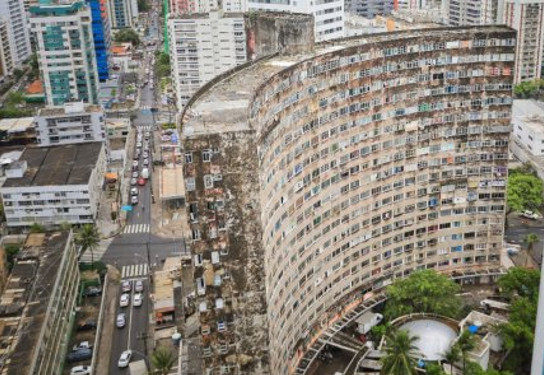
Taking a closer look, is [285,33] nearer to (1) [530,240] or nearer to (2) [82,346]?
(2) [82,346]

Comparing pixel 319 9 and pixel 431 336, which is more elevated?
pixel 319 9

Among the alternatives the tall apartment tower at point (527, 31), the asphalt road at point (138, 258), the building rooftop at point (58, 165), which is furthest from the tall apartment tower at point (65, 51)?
the tall apartment tower at point (527, 31)

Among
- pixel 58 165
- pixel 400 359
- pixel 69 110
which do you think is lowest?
pixel 400 359

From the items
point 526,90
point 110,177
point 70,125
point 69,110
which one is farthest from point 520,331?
point 526,90

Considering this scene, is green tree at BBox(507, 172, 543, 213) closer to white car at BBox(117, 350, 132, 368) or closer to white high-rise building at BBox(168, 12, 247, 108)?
white car at BBox(117, 350, 132, 368)

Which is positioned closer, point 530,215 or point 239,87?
point 239,87

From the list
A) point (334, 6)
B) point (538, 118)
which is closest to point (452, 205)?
point (334, 6)

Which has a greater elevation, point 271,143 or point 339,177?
point 271,143

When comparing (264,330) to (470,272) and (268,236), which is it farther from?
(470,272)
